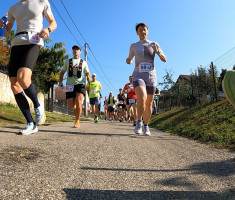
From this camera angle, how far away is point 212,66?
1070 cm

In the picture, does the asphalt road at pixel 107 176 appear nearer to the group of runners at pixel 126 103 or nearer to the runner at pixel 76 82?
the runner at pixel 76 82

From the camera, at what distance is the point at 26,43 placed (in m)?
3.30

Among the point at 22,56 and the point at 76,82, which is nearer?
the point at 22,56

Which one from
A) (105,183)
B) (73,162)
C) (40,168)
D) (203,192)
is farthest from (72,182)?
(203,192)

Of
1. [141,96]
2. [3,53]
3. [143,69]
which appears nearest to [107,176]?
[141,96]

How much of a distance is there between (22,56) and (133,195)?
276 cm

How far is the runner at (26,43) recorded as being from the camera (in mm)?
3281

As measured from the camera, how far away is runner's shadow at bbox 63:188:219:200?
1.15m

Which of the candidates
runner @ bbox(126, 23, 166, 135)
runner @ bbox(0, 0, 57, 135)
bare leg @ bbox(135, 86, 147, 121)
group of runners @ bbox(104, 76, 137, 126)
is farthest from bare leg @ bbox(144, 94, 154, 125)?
group of runners @ bbox(104, 76, 137, 126)

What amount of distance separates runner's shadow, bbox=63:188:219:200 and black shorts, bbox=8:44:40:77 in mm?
2503

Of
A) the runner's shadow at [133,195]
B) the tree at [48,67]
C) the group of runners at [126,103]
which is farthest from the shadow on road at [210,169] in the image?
the tree at [48,67]

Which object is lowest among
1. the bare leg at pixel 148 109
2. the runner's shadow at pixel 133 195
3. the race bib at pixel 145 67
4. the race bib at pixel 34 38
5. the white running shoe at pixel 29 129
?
the runner's shadow at pixel 133 195

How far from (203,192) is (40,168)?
102 cm

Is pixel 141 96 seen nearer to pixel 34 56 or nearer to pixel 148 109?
pixel 148 109
